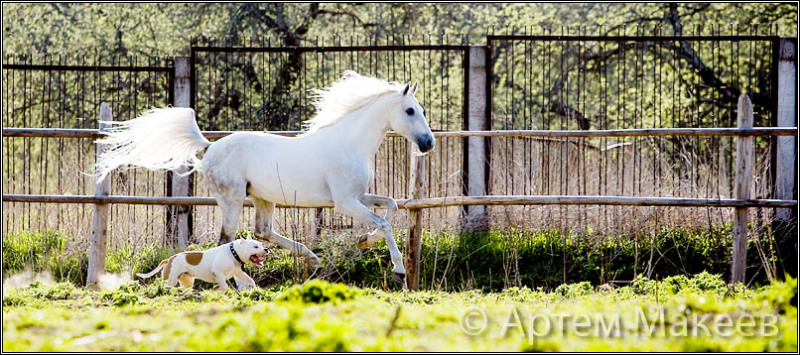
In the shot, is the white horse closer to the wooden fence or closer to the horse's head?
the horse's head

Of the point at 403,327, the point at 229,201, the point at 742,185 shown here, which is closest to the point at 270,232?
the point at 229,201

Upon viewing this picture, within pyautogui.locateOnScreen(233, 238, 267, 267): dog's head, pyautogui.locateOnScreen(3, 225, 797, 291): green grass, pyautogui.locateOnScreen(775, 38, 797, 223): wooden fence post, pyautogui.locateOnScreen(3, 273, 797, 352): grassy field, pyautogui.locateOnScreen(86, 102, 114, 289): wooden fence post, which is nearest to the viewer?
pyautogui.locateOnScreen(3, 273, 797, 352): grassy field

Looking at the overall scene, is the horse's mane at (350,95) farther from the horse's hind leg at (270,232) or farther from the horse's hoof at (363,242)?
the horse's hoof at (363,242)

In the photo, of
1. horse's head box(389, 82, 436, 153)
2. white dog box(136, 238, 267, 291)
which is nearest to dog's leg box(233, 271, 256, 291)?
white dog box(136, 238, 267, 291)

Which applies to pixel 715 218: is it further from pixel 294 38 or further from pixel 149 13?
pixel 149 13

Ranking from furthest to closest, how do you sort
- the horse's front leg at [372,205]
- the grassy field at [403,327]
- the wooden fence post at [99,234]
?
the wooden fence post at [99,234], the horse's front leg at [372,205], the grassy field at [403,327]

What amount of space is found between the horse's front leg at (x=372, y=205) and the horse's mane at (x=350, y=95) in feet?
2.35

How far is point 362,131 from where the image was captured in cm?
802

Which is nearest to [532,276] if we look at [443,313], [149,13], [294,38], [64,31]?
[443,313]

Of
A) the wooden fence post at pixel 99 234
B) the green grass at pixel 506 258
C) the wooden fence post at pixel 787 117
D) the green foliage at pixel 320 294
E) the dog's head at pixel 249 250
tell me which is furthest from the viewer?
the wooden fence post at pixel 787 117

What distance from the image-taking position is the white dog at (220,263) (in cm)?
761

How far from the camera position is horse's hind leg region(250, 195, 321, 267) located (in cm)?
809

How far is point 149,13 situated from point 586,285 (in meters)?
13.6

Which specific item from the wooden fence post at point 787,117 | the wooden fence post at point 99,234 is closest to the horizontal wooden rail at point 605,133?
the wooden fence post at point 99,234
